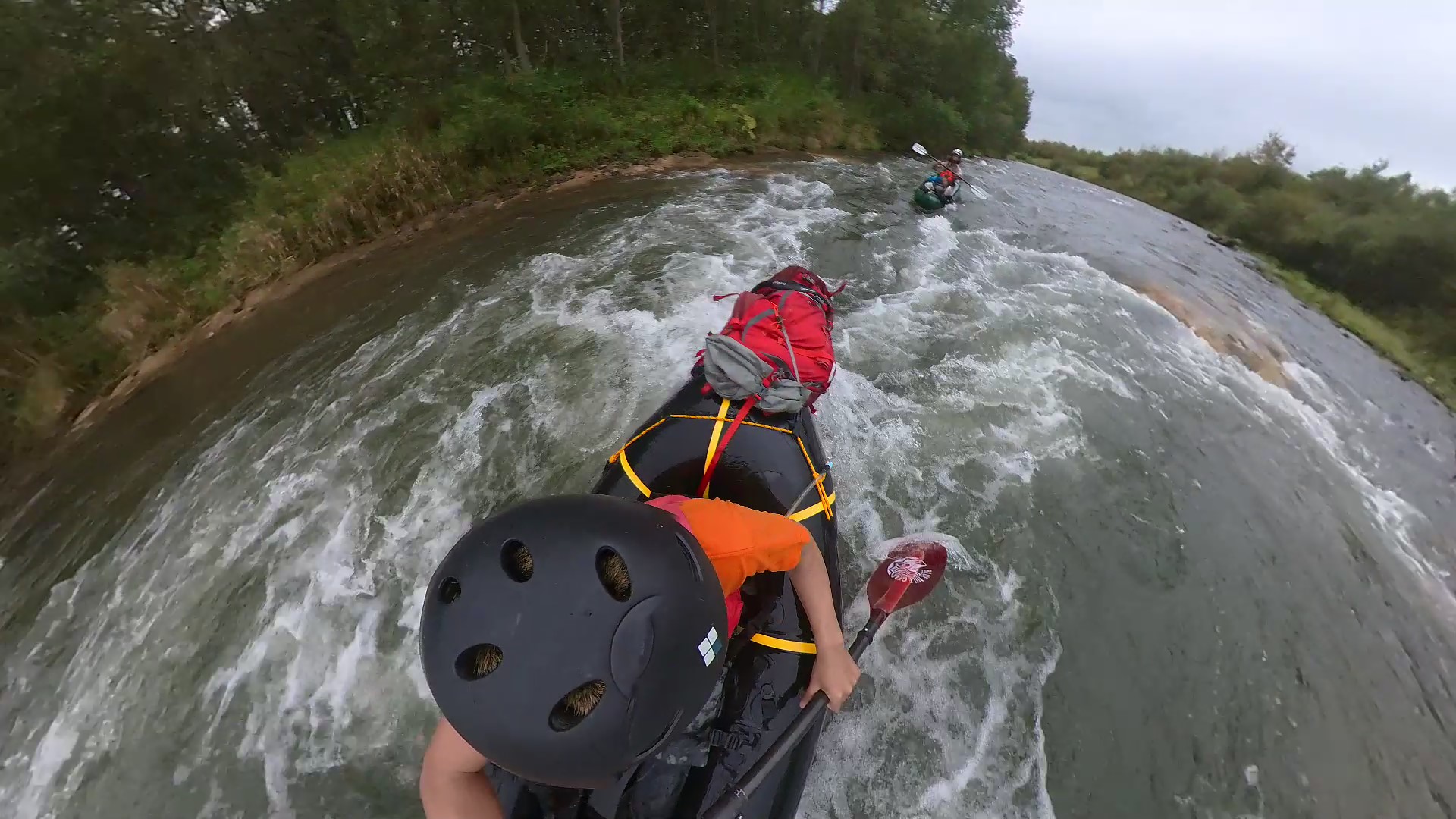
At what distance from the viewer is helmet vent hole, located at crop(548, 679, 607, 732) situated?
4.35ft

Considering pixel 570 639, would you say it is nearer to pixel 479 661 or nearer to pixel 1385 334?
pixel 479 661

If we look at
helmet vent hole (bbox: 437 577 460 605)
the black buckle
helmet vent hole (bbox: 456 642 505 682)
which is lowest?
the black buckle

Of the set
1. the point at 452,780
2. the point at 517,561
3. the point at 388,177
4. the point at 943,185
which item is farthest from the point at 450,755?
the point at 943,185

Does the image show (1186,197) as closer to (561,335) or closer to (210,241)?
(561,335)

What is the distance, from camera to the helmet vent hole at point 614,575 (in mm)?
1463

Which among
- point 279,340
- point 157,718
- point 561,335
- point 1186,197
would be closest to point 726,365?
point 561,335

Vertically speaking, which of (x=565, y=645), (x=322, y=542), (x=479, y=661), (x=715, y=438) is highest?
(x=565, y=645)

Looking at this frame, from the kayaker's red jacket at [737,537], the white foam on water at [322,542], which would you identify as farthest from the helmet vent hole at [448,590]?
the white foam on water at [322,542]

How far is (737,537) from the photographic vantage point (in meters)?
1.90

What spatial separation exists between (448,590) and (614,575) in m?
0.44

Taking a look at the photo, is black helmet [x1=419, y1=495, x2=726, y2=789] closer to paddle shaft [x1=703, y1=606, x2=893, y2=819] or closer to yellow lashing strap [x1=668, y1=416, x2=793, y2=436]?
paddle shaft [x1=703, y1=606, x2=893, y2=819]

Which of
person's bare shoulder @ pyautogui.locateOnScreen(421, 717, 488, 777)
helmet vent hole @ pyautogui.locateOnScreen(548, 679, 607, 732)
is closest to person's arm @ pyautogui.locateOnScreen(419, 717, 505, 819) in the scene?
person's bare shoulder @ pyautogui.locateOnScreen(421, 717, 488, 777)

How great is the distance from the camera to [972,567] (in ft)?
12.3

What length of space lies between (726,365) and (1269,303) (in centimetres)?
1274
